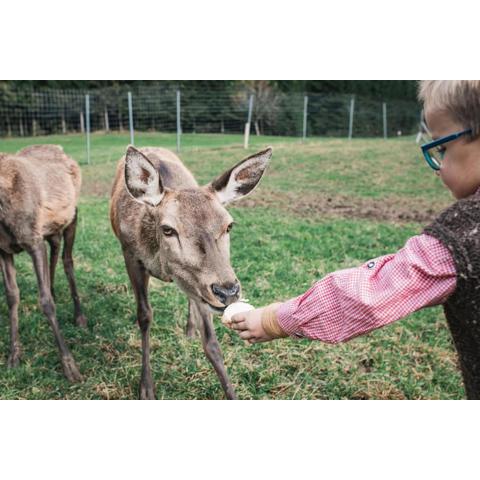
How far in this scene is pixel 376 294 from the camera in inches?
68.6

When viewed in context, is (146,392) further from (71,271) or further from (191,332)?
(71,271)

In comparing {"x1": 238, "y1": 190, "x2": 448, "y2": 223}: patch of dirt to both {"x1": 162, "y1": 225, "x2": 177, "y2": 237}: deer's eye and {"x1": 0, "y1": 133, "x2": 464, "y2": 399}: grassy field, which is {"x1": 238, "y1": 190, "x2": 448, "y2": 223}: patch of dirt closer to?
{"x1": 0, "y1": 133, "x2": 464, "y2": 399}: grassy field

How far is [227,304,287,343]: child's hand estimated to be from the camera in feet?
6.43

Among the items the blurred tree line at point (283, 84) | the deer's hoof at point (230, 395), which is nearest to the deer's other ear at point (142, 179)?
the deer's hoof at point (230, 395)

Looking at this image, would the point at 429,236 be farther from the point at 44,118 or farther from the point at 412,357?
the point at 44,118

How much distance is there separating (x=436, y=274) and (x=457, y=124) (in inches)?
18.6

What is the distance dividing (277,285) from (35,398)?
2.39 meters

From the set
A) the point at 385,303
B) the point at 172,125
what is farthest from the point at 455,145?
the point at 172,125

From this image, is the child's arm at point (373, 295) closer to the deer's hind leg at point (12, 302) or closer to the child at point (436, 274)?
the child at point (436, 274)

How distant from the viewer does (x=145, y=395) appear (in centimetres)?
391

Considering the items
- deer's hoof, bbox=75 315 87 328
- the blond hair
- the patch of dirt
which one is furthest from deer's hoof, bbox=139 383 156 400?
the patch of dirt

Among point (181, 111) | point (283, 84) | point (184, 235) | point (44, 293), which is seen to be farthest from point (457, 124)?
point (181, 111)

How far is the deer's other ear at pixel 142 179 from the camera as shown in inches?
125

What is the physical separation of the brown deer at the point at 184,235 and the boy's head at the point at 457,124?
49.9 inches
